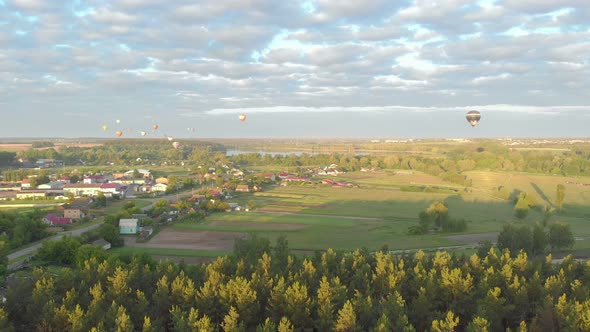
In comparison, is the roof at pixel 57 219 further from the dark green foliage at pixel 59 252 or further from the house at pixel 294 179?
the house at pixel 294 179

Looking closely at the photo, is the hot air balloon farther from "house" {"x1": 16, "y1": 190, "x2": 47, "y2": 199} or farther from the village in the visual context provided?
"house" {"x1": 16, "y1": 190, "x2": 47, "y2": 199}

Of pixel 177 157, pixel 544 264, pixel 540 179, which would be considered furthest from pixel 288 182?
pixel 177 157

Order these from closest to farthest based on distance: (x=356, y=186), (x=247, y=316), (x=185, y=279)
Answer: (x=247, y=316) → (x=185, y=279) → (x=356, y=186)

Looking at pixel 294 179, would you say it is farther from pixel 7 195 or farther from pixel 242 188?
pixel 7 195

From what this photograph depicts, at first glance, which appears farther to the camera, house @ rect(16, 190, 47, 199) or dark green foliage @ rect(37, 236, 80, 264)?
house @ rect(16, 190, 47, 199)

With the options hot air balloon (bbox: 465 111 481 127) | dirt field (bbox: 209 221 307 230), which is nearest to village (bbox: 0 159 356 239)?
dirt field (bbox: 209 221 307 230)

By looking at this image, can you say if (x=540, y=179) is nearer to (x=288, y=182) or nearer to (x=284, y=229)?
(x=288, y=182)

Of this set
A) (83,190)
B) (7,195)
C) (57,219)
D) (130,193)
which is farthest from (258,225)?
(7,195)
